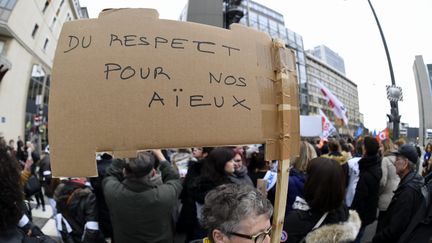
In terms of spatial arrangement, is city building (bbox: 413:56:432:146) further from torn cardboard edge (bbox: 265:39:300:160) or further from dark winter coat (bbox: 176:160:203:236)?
torn cardboard edge (bbox: 265:39:300:160)

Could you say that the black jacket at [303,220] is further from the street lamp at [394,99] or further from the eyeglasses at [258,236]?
the street lamp at [394,99]

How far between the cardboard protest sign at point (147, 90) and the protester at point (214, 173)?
5.65ft

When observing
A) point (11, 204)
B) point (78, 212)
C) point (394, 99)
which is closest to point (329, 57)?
point (394, 99)

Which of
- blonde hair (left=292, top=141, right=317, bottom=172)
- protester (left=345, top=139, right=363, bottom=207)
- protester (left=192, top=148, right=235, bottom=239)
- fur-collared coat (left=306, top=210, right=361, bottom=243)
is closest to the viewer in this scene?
fur-collared coat (left=306, top=210, right=361, bottom=243)

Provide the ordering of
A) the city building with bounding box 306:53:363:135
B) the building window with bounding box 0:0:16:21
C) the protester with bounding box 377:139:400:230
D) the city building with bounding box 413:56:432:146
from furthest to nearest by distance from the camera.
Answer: the city building with bounding box 306:53:363:135 < the building window with bounding box 0:0:16:21 < the city building with bounding box 413:56:432:146 < the protester with bounding box 377:139:400:230

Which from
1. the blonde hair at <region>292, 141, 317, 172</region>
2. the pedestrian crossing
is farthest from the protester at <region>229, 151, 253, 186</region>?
the pedestrian crossing

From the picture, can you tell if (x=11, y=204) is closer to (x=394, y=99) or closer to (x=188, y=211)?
(x=188, y=211)

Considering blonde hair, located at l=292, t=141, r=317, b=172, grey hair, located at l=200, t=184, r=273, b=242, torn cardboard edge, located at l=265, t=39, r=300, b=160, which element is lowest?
grey hair, located at l=200, t=184, r=273, b=242

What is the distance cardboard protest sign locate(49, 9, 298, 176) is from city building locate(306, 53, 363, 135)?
95.1 meters

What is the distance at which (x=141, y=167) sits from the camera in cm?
288

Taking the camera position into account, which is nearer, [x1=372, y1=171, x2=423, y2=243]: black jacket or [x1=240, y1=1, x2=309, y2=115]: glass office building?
[x1=372, y1=171, x2=423, y2=243]: black jacket

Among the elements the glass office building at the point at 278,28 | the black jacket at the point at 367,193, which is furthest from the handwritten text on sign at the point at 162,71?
the glass office building at the point at 278,28

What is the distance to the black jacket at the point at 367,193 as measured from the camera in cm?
475

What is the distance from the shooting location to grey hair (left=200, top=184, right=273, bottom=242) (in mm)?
1772
